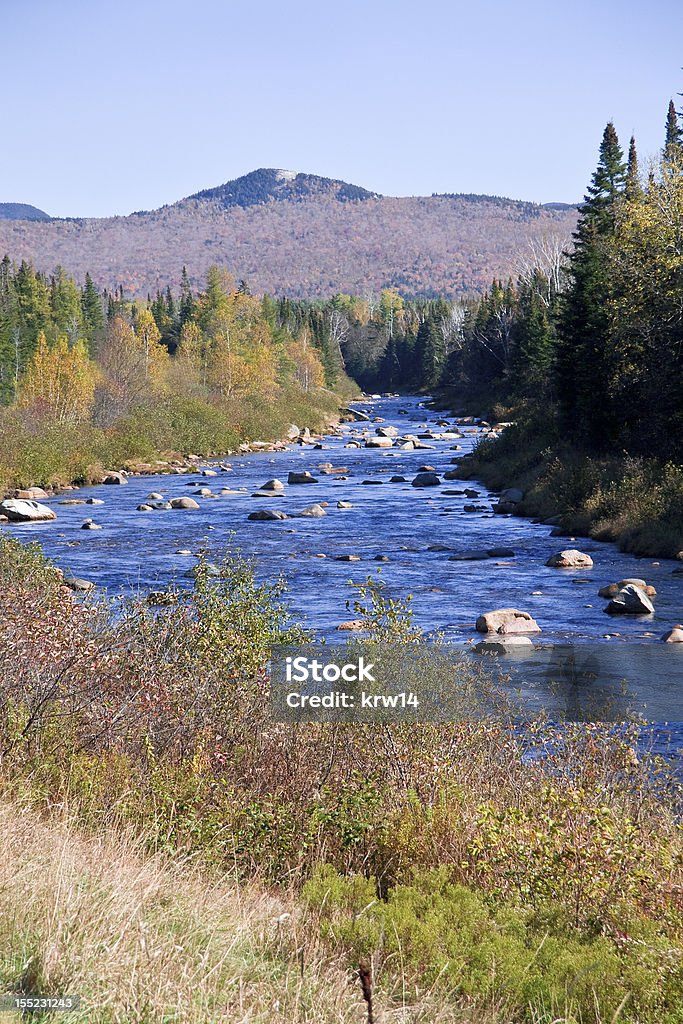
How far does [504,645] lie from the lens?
1767cm

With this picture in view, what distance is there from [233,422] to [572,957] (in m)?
60.4

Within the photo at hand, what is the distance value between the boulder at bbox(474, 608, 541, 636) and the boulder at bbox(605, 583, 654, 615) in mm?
2313

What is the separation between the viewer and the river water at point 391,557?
19.0 m

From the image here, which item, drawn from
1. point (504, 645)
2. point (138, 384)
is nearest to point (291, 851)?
point (504, 645)

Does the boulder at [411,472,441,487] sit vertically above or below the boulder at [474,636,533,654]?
below

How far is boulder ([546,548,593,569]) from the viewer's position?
2538cm

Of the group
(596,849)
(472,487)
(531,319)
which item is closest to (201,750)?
(596,849)

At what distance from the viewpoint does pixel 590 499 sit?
1236 inches

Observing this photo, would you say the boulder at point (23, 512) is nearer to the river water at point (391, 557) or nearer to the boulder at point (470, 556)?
the river water at point (391, 557)

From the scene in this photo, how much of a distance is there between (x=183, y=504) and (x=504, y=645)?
21093 millimetres

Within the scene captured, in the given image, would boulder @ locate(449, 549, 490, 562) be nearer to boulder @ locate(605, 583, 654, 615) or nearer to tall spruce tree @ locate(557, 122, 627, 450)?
boulder @ locate(605, 583, 654, 615)

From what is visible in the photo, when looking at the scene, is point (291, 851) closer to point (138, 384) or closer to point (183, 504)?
point (183, 504)

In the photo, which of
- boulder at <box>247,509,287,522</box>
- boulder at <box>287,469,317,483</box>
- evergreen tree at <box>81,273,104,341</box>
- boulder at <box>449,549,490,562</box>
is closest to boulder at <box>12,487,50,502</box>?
boulder at <box>287,469,317,483</box>

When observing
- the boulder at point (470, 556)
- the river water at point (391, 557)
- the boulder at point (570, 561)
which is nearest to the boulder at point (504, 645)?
the river water at point (391, 557)
